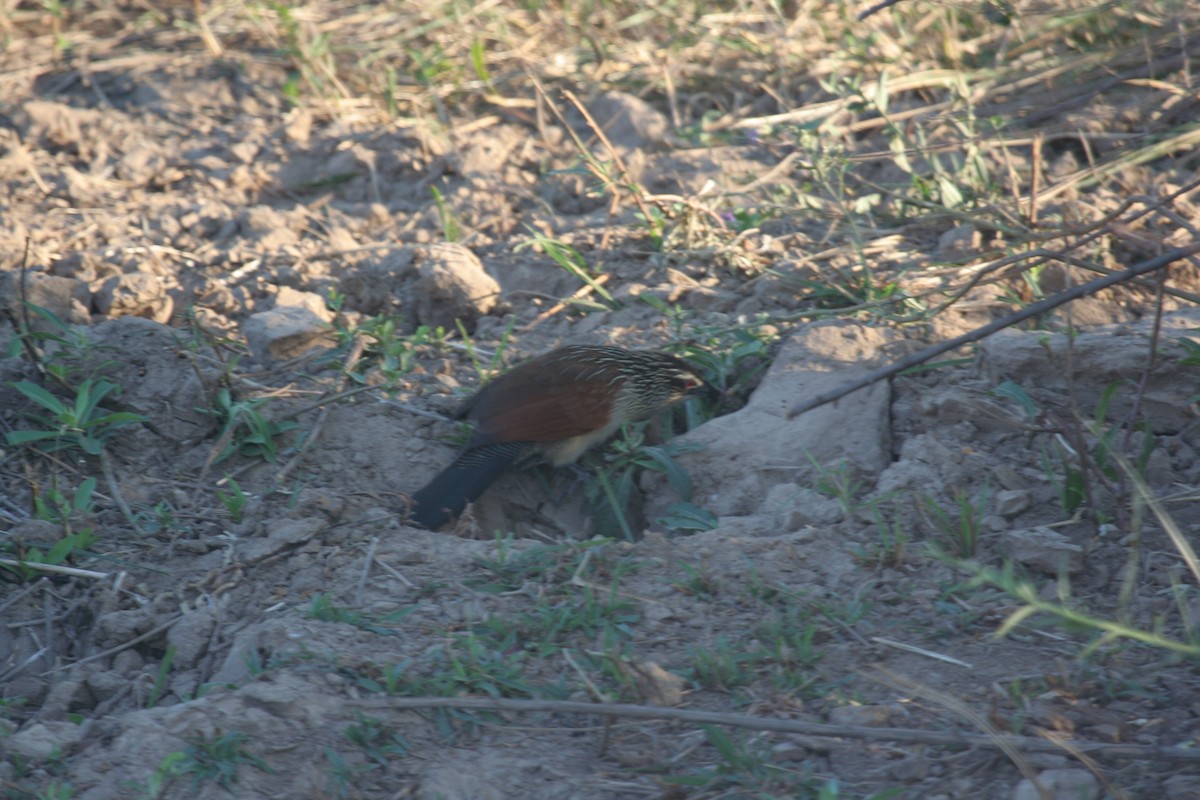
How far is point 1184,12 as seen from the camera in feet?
16.7

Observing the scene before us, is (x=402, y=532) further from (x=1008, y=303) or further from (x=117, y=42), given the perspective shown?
(x=117, y=42)

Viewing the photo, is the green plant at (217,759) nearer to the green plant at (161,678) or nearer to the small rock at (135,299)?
the green plant at (161,678)

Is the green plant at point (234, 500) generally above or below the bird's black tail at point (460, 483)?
above

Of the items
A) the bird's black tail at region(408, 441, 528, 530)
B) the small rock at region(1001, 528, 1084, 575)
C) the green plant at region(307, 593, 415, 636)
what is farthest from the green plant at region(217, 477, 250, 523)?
the small rock at region(1001, 528, 1084, 575)

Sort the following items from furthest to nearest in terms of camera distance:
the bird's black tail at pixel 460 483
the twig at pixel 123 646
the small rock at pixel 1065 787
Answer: the bird's black tail at pixel 460 483
the twig at pixel 123 646
the small rock at pixel 1065 787

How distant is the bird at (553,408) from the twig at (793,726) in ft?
3.24

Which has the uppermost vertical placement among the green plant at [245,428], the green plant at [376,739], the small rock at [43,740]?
A: the green plant at [245,428]

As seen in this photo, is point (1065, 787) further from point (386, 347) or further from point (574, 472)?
point (386, 347)

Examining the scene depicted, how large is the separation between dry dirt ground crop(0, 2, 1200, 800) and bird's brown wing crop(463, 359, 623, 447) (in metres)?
0.24

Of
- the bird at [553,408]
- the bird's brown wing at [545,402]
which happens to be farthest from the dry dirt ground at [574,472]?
the bird's brown wing at [545,402]

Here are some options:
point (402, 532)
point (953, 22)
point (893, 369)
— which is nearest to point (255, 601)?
point (402, 532)

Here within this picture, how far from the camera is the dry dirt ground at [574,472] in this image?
2.55 metres

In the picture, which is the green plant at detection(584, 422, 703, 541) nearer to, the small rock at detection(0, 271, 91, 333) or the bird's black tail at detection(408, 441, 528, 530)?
the bird's black tail at detection(408, 441, 528, 530)

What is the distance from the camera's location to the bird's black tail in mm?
3598
